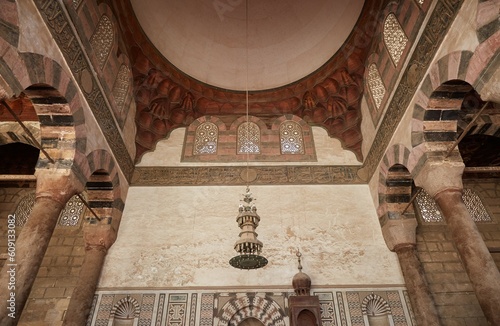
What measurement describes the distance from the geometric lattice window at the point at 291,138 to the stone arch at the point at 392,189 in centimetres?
206

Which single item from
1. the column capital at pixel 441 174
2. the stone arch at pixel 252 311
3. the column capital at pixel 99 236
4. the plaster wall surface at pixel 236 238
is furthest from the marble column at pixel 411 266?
the column capital at pixel 99 236

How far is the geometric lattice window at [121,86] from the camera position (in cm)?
685

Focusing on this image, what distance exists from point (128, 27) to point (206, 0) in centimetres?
203

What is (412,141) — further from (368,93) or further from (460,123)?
(368,93)

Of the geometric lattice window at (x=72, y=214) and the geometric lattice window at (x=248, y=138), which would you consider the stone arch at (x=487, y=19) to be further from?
the geometric lattice window at (x=72, y=214)

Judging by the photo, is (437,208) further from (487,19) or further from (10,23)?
(10,23)

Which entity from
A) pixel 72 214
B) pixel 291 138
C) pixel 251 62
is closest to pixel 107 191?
pixel 72 214

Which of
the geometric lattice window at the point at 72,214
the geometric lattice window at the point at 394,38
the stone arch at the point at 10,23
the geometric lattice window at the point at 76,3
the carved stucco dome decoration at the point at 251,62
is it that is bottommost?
the stone arch at the point at 10,23

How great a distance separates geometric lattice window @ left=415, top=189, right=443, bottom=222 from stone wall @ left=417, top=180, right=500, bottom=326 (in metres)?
0.12

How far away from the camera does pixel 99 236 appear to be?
21.1 feet

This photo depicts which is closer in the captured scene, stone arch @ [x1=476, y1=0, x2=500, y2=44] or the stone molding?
stone arch @ [x1=476, y1=0, x2=500, y2=44]

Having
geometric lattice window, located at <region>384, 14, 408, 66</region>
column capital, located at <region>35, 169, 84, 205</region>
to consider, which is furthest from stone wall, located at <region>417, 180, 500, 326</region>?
column capital, located at <region>35, 169, 84, 205</region>

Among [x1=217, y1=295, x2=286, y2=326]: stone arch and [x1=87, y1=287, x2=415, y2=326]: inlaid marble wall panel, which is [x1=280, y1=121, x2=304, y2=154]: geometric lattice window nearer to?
[x1=87, y1=287, x2=415, y2=326]: inlaid marble wall panel

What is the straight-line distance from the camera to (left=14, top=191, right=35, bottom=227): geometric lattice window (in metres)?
7.53
